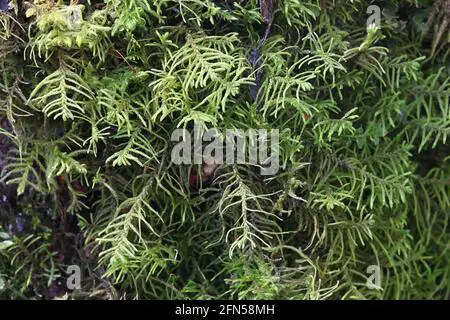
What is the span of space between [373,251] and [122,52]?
0.55 m

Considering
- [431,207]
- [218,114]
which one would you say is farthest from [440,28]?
[218,114]

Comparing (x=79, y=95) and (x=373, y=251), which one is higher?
(x=79, y=95)

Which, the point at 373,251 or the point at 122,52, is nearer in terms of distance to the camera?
the point at 122,52

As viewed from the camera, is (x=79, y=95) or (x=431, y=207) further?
(x=431, y=207)

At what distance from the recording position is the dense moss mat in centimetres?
79

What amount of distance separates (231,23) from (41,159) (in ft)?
1.29

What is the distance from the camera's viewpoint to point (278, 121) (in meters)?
0.84

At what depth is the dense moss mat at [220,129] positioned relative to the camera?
786 mm

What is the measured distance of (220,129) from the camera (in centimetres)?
80

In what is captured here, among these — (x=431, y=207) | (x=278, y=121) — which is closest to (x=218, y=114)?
(x=278, y=121)
